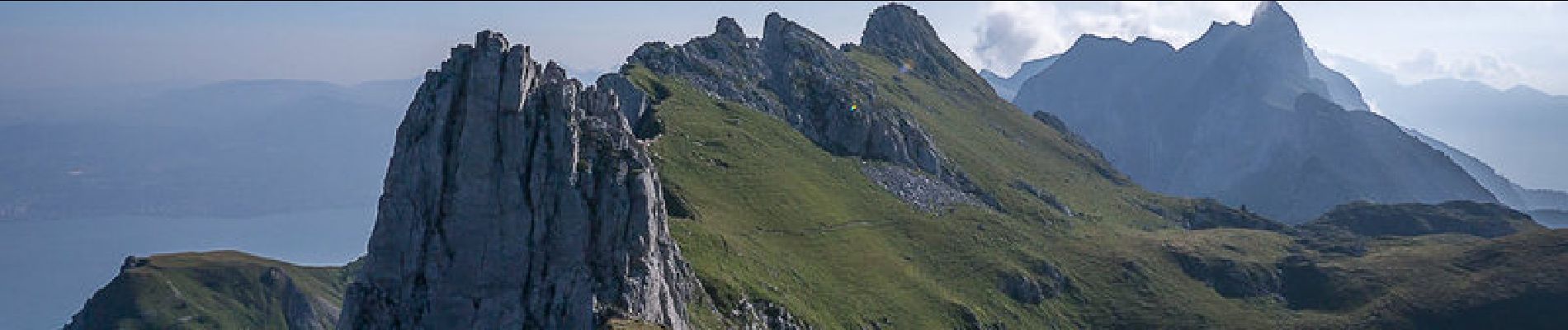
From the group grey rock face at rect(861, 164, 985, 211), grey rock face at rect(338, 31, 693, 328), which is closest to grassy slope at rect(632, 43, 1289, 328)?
grey rock face at rect(861, 164, 985, 211)

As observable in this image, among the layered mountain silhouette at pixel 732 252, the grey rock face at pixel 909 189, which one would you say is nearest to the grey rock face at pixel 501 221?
the layered mountain silhouette at pixel 732 252

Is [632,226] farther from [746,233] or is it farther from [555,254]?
[746,233]

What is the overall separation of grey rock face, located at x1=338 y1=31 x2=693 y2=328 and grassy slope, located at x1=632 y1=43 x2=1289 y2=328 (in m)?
18.9

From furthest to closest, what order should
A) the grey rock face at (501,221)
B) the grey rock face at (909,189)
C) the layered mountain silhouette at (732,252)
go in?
the grey rock face at (909,189) → the layered mountain silhouette at (732,252) → the grey rock face at (501,221)

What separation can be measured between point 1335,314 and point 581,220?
5276 inches

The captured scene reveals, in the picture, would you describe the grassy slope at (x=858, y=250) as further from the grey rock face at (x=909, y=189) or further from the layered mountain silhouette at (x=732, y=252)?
the grey rock face at (x=909, y=189)

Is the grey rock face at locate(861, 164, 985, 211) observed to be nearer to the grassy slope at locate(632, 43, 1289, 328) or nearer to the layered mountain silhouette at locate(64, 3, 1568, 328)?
the layered mountain silhouette at locate(64, 3, 1568, 328)

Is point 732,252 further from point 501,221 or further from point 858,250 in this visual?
point 501,221

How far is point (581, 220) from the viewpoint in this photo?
3487 inches

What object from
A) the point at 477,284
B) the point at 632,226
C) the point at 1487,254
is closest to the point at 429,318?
the point at 477,284

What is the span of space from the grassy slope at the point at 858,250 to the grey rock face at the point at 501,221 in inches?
745

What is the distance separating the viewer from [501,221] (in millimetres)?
87250

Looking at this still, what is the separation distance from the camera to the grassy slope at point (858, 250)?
127 metres

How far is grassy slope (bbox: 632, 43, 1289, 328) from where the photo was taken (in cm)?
12681
